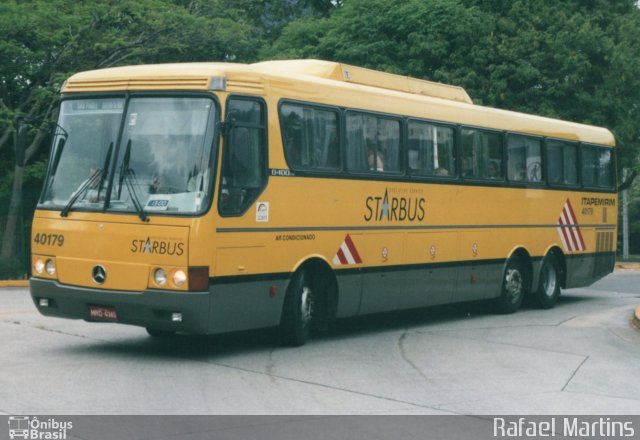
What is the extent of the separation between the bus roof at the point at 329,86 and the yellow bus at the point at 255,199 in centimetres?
3

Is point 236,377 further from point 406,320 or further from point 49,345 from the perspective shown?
point 406,320

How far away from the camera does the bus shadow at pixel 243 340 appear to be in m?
12.8

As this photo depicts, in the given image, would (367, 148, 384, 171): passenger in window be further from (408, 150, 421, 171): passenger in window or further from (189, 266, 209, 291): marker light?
(189, 266, 209, 291): marker light

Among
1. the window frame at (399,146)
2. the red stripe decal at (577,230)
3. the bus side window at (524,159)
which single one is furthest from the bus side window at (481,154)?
the red stripe decal at (577,230)

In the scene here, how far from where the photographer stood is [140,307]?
39.2 ft

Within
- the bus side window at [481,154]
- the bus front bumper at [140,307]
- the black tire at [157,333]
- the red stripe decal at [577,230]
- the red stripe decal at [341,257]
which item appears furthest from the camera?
the red stripe decal at [577,230]

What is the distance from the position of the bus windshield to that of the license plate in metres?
1.06

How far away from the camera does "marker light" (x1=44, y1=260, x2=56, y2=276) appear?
12.7 meters

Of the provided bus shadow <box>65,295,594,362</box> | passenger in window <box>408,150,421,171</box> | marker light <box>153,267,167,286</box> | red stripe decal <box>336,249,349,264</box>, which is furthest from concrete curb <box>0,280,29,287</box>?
marker light <box>153,267,167,286</box>

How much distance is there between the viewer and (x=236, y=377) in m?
11.2

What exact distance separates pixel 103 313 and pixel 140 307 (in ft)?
1.78

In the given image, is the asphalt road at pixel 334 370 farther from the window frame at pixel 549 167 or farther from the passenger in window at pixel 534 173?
the window frame at pixel 549 167

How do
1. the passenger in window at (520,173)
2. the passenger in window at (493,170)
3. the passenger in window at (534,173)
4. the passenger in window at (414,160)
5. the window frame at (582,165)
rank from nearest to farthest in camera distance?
1. the passenger in window at (414,160)
2. the passenger in window at (493,170)
3. the passenger in window at (520,173)
4. the passenger in window at (534,173)
5. the window frame at (582,165)

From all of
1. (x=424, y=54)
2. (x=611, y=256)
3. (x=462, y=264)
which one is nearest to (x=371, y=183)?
(x=462, y=264)
